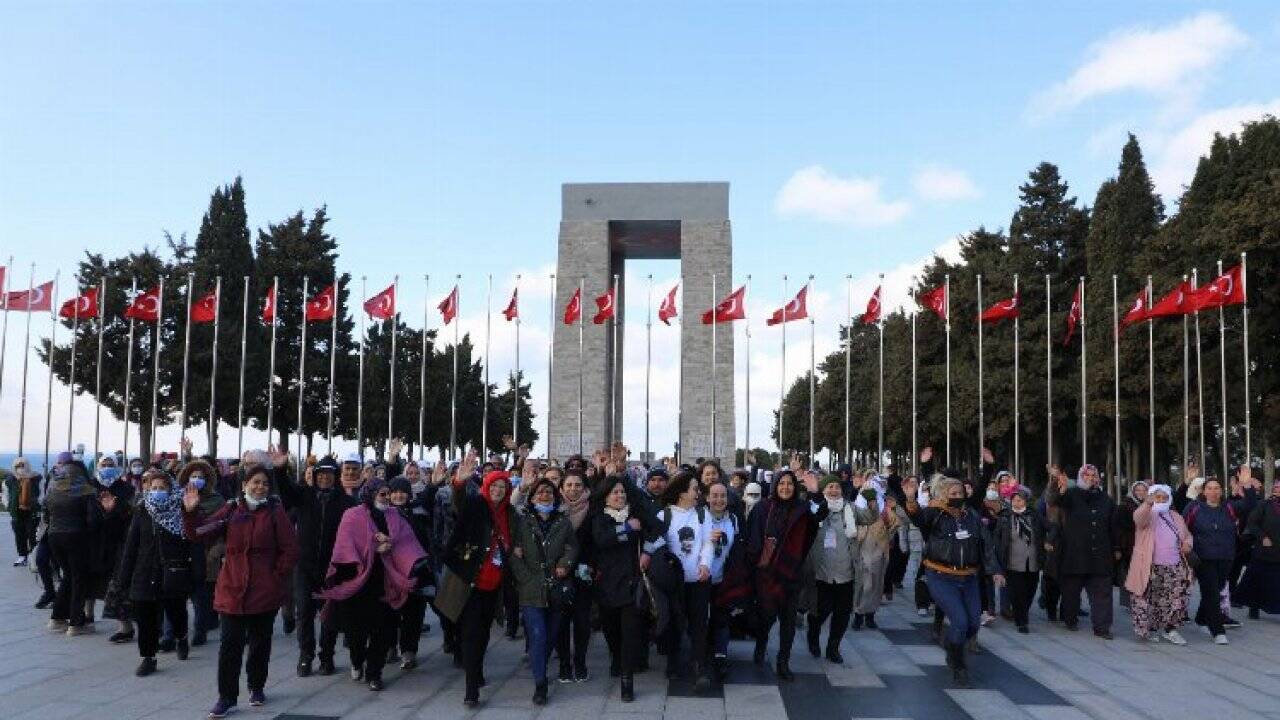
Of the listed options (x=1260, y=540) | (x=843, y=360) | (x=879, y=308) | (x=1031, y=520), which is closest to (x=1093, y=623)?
(x=1031, y=520)

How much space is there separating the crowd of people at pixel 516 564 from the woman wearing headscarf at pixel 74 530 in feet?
0.06

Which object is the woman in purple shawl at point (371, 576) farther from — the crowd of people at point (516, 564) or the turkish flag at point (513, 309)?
the turkish flag at point (513, 309)

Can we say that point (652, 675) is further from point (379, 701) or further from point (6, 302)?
point (6, 302)

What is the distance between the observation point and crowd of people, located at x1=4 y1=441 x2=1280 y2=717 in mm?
7875

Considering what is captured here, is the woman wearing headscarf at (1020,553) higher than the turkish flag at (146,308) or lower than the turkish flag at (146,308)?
lower

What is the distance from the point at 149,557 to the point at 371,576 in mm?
2142

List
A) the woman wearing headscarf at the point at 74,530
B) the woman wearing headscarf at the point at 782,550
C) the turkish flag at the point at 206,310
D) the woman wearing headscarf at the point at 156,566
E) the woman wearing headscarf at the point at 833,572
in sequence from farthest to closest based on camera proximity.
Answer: the turkish flag at the point at 206,310 → the woman wearing headscarf at the point at 74,530 → the woman wearing headscarf at the point at 833,572 → the woman wearing headscarf at the point at 782,550 → the woman wearing headscarf at the point at 156,566

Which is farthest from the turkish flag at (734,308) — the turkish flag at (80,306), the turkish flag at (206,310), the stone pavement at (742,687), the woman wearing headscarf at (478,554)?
the woman wearing headscarf at (478,554)

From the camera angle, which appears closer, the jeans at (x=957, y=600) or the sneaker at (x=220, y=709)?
the sneaker at (x=220, y=709)

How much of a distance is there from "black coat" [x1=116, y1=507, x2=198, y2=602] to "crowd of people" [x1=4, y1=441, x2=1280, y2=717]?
2cm

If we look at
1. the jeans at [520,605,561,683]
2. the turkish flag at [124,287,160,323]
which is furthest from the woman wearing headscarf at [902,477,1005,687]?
the turkish flag at [124,287,160,323]

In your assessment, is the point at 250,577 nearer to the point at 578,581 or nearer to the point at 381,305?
the point at 578,581

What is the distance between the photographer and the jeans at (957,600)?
8.57 metres

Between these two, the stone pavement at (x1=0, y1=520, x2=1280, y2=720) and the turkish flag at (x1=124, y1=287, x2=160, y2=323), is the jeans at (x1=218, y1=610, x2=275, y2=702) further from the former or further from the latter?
the turkish flag at (x1=124, y1=287, x2=160, y2=323)
